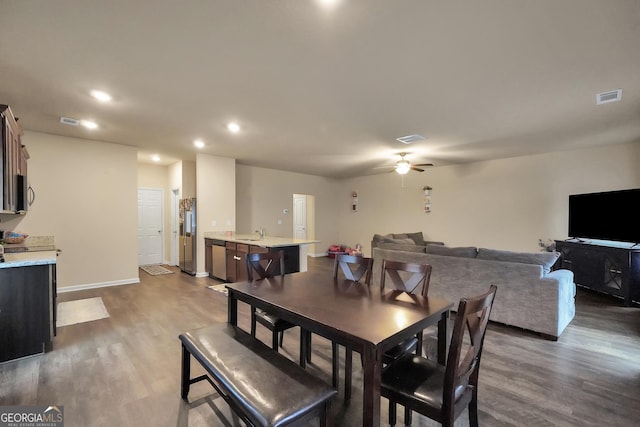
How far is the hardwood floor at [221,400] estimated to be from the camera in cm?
192

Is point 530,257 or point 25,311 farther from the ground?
point 530,257

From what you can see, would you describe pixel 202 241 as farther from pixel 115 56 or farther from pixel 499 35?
pixel 499 35

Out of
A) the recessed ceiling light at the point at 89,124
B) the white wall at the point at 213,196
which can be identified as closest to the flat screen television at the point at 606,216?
the white wall at the point at 213,196

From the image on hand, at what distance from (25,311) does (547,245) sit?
7911 millimetres

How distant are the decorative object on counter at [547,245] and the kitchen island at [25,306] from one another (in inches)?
297

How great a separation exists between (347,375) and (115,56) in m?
3.14

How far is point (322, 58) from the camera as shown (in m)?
2.38

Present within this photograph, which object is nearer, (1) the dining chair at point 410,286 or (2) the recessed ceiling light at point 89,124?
(1) the dining chair at point 410,286

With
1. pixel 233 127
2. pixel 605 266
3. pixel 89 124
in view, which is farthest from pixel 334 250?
pixel 89 124

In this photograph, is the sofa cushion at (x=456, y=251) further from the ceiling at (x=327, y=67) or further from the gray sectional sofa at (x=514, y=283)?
the ceiling at (x=327, y=67)

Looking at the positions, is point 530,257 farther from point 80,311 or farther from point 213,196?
point 80,311

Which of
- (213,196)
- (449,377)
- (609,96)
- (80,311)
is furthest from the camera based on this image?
(213,196)

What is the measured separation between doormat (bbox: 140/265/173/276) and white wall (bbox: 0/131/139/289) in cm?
88

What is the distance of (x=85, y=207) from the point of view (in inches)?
195
